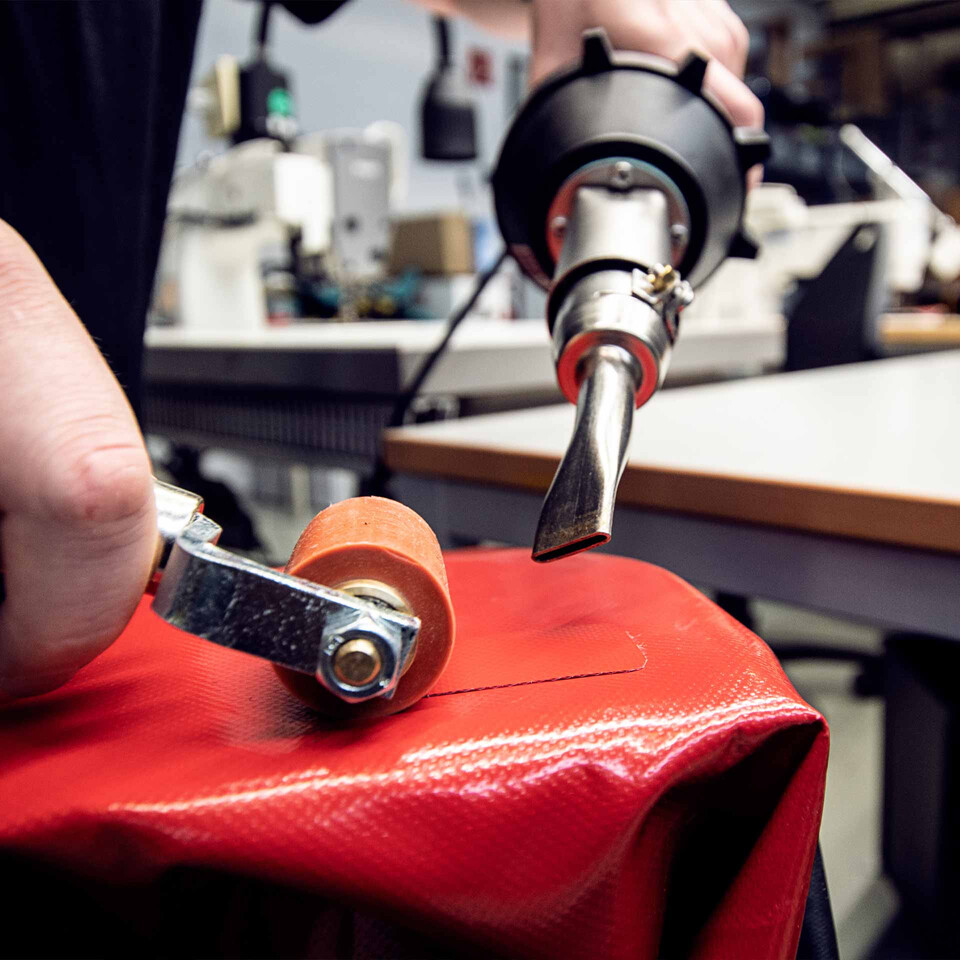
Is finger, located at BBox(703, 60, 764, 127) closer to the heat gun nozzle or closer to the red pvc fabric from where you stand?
the heat gun nozzle

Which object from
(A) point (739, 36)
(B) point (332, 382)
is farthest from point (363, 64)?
(A) point (739, 36)

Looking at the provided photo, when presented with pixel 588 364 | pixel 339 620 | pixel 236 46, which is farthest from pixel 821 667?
pixel 236 46

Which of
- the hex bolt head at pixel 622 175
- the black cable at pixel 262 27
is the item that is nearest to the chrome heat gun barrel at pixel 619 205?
the hex bolt head at pixel 622 175

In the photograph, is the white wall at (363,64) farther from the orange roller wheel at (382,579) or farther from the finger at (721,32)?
the orange roller wheel at (382,579)

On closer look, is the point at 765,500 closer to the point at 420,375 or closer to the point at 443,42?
the point at 420,375

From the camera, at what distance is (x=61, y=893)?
0.70ft

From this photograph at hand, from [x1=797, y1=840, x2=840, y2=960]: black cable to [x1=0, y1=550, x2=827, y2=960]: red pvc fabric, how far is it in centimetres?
4

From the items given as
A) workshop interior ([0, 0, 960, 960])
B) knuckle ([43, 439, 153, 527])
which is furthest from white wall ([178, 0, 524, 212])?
knuckle ([43, 439, 153, 527])

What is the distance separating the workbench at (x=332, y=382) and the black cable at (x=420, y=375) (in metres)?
0.06

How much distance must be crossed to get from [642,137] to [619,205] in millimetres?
40

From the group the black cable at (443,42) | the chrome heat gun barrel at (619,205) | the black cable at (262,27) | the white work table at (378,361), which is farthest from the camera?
the black cable at (443,42)

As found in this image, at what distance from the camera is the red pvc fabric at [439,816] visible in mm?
199

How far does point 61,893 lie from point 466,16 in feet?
2.69

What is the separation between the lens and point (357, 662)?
0.70 feet
